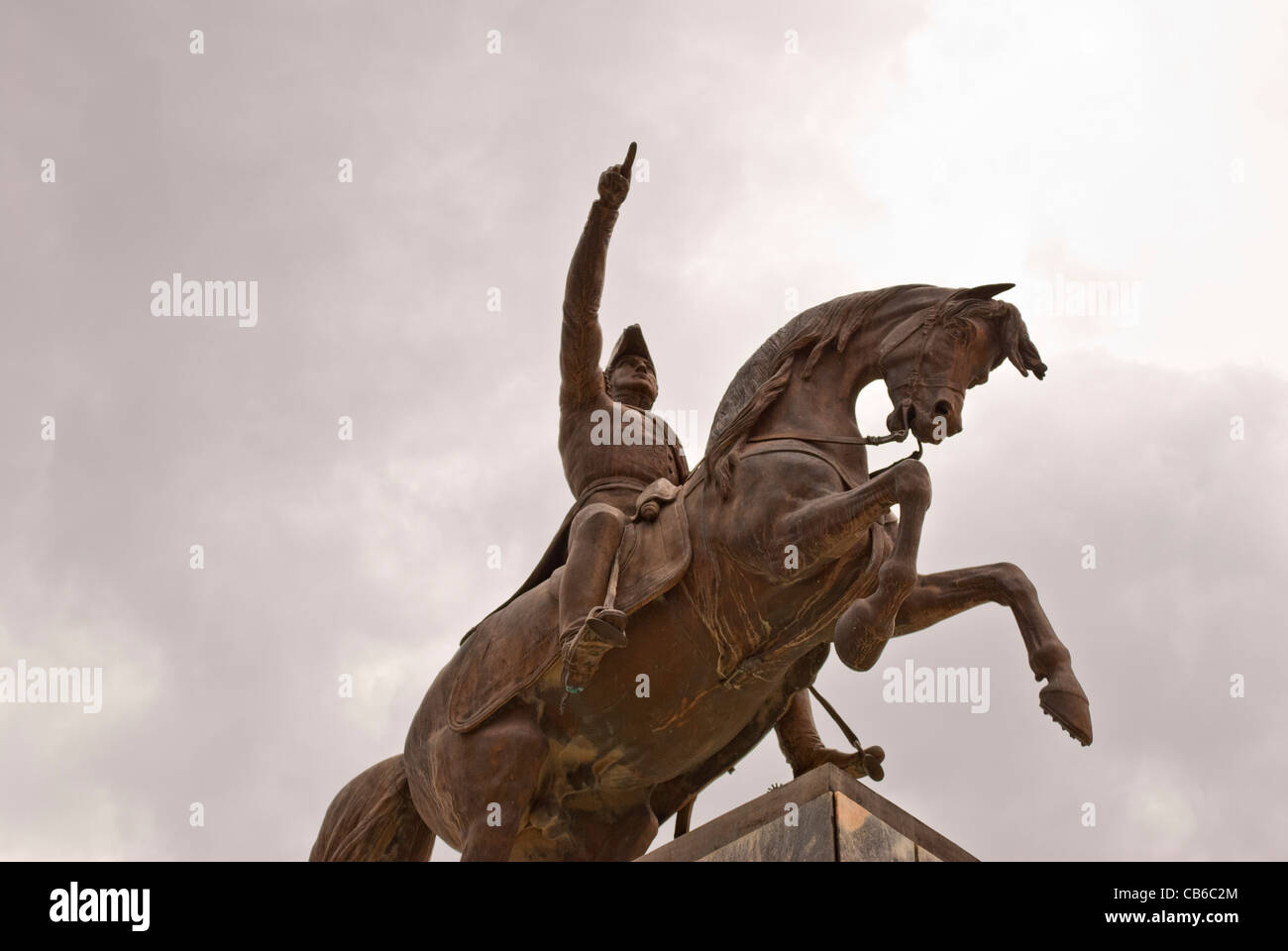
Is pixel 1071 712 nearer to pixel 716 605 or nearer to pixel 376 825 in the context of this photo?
pixel 716 605

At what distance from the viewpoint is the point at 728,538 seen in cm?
900

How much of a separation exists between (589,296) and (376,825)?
3.41m

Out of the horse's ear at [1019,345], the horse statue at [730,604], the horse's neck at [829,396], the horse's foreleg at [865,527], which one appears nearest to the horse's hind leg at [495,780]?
the horse statue at [730,604]

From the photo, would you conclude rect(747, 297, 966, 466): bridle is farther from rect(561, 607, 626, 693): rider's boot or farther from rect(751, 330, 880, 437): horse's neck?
rect(561, 607, 626, 693): rider's boot

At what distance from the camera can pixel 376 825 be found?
1032 cm

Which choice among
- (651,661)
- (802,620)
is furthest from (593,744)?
(802,620)

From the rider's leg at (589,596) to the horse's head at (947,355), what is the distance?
164 cm

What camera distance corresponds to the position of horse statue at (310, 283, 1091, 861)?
352 inches

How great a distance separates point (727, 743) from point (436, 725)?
1.66 meters

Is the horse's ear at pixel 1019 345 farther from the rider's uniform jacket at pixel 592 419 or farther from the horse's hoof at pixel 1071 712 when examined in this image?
the rider's uniform jacket at pixel 592 419

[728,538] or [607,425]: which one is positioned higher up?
[607,425]

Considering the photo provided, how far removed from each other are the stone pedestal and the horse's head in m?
2.05
